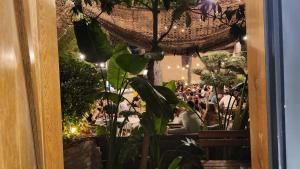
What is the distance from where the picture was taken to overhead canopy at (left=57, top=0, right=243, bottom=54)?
16.2ft

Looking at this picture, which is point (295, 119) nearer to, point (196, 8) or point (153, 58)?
point (153, 58)

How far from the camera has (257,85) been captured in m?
1.05

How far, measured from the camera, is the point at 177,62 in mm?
18641

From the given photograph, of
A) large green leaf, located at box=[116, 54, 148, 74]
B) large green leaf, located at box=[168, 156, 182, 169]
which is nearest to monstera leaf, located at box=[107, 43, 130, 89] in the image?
large green leaf, located at box=[116, 54, 148, 74]

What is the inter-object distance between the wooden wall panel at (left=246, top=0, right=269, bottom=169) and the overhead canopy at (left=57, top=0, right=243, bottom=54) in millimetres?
3719

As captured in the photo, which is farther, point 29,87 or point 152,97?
point 152,97

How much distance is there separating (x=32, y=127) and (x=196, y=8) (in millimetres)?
3761

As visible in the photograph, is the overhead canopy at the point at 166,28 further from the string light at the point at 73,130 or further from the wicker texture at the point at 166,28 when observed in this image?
the string light at the point at 73,130

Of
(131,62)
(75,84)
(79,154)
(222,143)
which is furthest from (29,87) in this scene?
(222,143)

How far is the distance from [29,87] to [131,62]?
238cm

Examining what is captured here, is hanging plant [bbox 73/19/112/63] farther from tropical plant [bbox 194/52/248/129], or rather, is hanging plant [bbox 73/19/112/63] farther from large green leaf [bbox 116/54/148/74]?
tropical plant [bbox 194/52/248/129]

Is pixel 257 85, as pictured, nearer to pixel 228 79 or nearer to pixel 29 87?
pixel 29 87

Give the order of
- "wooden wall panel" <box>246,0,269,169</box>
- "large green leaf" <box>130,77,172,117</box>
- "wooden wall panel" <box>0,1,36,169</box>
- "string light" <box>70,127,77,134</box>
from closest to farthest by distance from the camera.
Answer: "wooden wall panel" <box>0,1,36,169</box> < "wooden wall panel" <box>246,0,269,169</box> < "large green leaf" <box>130,77,172,117</box> < "string light" <box>70,127,77,134</box>

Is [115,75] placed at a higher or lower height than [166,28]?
lower
